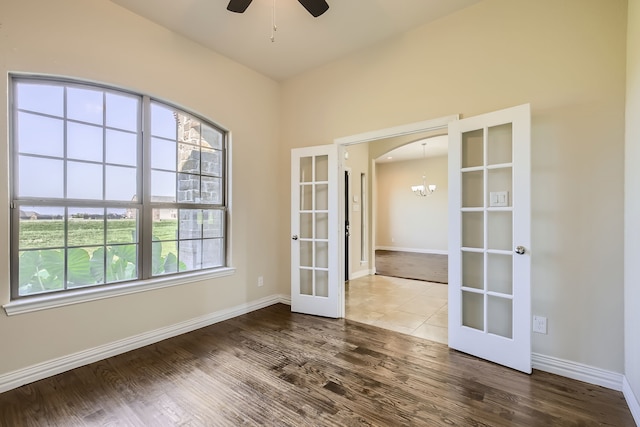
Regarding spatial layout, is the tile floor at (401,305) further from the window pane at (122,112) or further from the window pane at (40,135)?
the window pane at (40,135)

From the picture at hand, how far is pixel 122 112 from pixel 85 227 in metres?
1.14

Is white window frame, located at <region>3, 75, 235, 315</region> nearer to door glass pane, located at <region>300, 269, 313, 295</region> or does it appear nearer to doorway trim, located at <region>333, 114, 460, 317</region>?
door glass pane, located at <region>300, 269, 313, 295</region>

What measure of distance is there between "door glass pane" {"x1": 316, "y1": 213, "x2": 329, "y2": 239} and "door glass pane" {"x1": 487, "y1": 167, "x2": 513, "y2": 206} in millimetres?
1836

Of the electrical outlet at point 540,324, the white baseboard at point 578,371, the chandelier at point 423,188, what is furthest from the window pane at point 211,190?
the chandelier at point 423,188

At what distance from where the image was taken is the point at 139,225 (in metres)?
2.84

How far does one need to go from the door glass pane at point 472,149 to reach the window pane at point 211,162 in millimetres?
2782

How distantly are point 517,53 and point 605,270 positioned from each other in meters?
1.88

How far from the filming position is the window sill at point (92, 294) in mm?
2135

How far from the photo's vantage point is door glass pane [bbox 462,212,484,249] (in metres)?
2.59

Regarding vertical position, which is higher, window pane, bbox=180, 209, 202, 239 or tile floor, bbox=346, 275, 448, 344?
window pane, bbox=180, 209, 202, 239

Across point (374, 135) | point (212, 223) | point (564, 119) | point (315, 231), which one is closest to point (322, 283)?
point (315, 231)

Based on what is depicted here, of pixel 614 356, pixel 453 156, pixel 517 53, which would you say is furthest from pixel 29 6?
pixel 614 356

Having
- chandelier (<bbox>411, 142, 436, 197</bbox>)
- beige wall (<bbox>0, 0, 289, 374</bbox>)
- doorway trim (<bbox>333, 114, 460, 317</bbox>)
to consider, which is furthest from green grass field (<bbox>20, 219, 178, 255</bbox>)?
chandelier (<bbox>411, 142, 436, 197</bbox>)

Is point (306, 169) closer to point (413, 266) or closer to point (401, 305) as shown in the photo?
point (401, 305)
